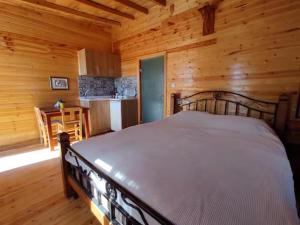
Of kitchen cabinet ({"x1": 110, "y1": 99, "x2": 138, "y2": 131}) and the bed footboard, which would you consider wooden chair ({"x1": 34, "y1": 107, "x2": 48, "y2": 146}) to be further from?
the bed footboard

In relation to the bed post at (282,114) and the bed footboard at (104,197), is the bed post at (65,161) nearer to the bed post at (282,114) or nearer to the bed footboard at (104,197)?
the bed footboard at (104,197)

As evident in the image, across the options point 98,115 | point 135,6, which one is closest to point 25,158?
point 98,115

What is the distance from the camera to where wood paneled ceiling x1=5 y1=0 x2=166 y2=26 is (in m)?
2.94

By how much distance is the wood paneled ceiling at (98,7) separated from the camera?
2.94 metres

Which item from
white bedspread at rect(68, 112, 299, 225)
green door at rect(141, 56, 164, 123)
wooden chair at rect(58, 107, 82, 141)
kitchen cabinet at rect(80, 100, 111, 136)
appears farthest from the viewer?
kitchen cabinet at rect(80, 100, 111, 136)

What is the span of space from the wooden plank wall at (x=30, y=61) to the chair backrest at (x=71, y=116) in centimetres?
87

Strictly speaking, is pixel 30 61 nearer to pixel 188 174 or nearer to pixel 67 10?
pixel 67 10

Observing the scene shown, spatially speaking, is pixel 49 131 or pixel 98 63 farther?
pixel 98 63

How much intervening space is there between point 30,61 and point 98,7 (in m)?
1.80

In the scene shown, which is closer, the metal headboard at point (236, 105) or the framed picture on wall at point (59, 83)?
the metal headboard at point (236, 105)

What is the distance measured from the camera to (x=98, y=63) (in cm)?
407

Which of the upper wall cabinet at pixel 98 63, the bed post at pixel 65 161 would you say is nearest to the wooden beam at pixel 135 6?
the upper wall cabinet at pixel 98 63

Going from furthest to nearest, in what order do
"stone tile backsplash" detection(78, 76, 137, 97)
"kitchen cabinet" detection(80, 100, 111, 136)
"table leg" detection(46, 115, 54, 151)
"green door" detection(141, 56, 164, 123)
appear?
"stone tile backsplash" detection(78, 76, 137, 97) → "kitchen cabinet" detection(80, 100, 111, 136) → "green door" detection(141, 56, 164, 123) → "table leg" detection(46, 115, 54, 151)

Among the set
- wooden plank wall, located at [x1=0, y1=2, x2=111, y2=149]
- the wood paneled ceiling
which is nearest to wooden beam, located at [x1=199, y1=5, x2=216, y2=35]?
the wood paneled ceiling
